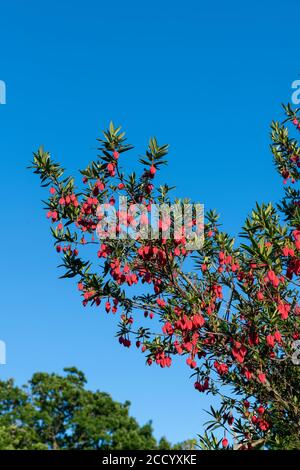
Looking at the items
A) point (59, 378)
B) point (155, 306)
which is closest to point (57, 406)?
point (59, 378)

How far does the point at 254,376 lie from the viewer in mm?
9055

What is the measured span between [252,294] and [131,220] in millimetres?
2155

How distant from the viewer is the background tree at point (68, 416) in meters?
47.6

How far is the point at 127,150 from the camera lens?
9203 mm

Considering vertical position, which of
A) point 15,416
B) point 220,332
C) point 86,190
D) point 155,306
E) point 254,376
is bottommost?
point 254,376

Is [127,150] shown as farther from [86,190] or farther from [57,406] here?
[57,406]

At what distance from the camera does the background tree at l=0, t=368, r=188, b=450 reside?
156ft

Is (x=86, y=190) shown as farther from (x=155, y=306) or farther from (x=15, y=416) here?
(x=15, y=416)

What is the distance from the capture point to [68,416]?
2003 inches
